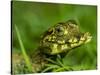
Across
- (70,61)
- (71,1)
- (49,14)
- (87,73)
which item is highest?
(71,1)

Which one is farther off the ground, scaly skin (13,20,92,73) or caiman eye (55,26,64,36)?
caiman eye (55,26,64,36)

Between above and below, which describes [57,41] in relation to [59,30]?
below

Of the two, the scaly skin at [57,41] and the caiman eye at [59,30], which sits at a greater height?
the caiman eye at [59,30]

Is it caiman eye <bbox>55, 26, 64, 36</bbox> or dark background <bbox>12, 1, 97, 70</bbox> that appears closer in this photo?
dark background <bbox>12, 1, 97, 70</bbox>

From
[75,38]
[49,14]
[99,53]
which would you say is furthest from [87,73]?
[49,14]

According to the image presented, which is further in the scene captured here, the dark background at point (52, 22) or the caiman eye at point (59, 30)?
the caiman eye at point (59, 30)

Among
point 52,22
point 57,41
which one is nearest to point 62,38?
point 57,41

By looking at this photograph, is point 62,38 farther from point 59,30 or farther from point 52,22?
point 52,22

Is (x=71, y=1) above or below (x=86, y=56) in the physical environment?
above

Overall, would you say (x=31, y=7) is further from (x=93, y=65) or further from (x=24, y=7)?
(x=93, y=65)

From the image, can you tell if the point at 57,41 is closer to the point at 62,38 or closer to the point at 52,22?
the point at 62,38

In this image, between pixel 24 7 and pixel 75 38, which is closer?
pixel 24 7
